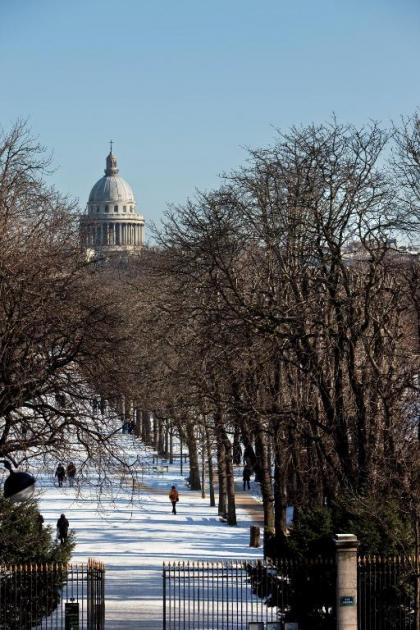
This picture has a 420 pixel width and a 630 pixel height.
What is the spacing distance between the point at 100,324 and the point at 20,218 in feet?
16.4

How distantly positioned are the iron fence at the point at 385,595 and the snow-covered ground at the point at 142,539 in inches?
166

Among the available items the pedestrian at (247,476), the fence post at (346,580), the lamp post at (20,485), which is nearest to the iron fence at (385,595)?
the fence post at (346,580)

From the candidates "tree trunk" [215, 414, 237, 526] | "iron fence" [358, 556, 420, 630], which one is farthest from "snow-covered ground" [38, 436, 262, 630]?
"iron fence" [358, 556, 420, 630]

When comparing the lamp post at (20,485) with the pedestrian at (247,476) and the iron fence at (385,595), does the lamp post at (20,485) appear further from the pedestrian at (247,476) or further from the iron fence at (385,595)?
the pedestrian at (247,476)

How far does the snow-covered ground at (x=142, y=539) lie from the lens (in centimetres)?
3173

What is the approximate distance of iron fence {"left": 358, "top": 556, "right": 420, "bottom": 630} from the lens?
1014 inches

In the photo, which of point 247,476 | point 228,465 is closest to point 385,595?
point 228,465

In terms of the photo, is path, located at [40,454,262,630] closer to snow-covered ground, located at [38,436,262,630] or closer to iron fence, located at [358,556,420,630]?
snow-covered ground, located at [38,436,262,630]

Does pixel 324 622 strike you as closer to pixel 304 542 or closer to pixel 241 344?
pixel 304 542

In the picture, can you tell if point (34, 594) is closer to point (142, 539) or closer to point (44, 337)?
point (44, 337)

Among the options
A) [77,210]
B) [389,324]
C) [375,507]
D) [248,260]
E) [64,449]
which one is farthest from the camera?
[77,210]

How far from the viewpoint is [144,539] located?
147ft

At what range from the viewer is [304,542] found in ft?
87.8

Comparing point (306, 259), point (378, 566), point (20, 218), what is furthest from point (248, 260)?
point (378, 566)
